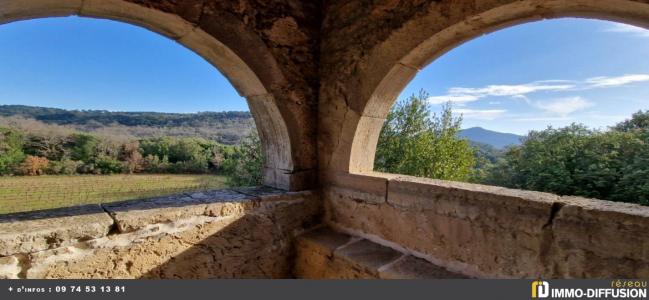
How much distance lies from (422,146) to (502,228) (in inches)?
503

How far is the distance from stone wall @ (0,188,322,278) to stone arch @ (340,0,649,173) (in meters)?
0.62

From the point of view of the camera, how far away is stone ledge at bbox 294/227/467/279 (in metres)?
1.62

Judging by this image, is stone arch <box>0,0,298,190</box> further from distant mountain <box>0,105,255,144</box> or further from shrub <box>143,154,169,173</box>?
shrub <box>143,154,169,173</box>

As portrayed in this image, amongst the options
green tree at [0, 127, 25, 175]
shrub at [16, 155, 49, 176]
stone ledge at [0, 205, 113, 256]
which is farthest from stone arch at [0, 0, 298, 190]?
shrub at [16, 155, 49, 176]

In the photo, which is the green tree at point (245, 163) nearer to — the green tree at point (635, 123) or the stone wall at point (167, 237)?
the stone wall at point (167, 237)

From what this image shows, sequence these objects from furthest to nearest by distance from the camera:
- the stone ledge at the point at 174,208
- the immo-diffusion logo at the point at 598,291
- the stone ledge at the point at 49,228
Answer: the stone ledge at the point at 174,208 → the stone ledge at the point at 49,228 → the immo-diffusion logo at the point at 598,291

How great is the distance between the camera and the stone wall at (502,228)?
1.12 m

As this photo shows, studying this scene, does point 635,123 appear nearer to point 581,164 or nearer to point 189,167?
point 581,164

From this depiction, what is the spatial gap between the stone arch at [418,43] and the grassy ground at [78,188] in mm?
7707

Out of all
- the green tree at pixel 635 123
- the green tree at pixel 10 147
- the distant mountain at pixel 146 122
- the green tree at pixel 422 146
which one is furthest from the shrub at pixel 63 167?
the green tree at pixel 635 123

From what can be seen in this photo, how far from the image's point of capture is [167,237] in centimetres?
165

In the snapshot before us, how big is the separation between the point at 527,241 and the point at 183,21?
7.54ft

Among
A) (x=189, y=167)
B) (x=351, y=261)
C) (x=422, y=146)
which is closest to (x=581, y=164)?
(x=422, y=146)

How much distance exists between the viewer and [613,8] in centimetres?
124
